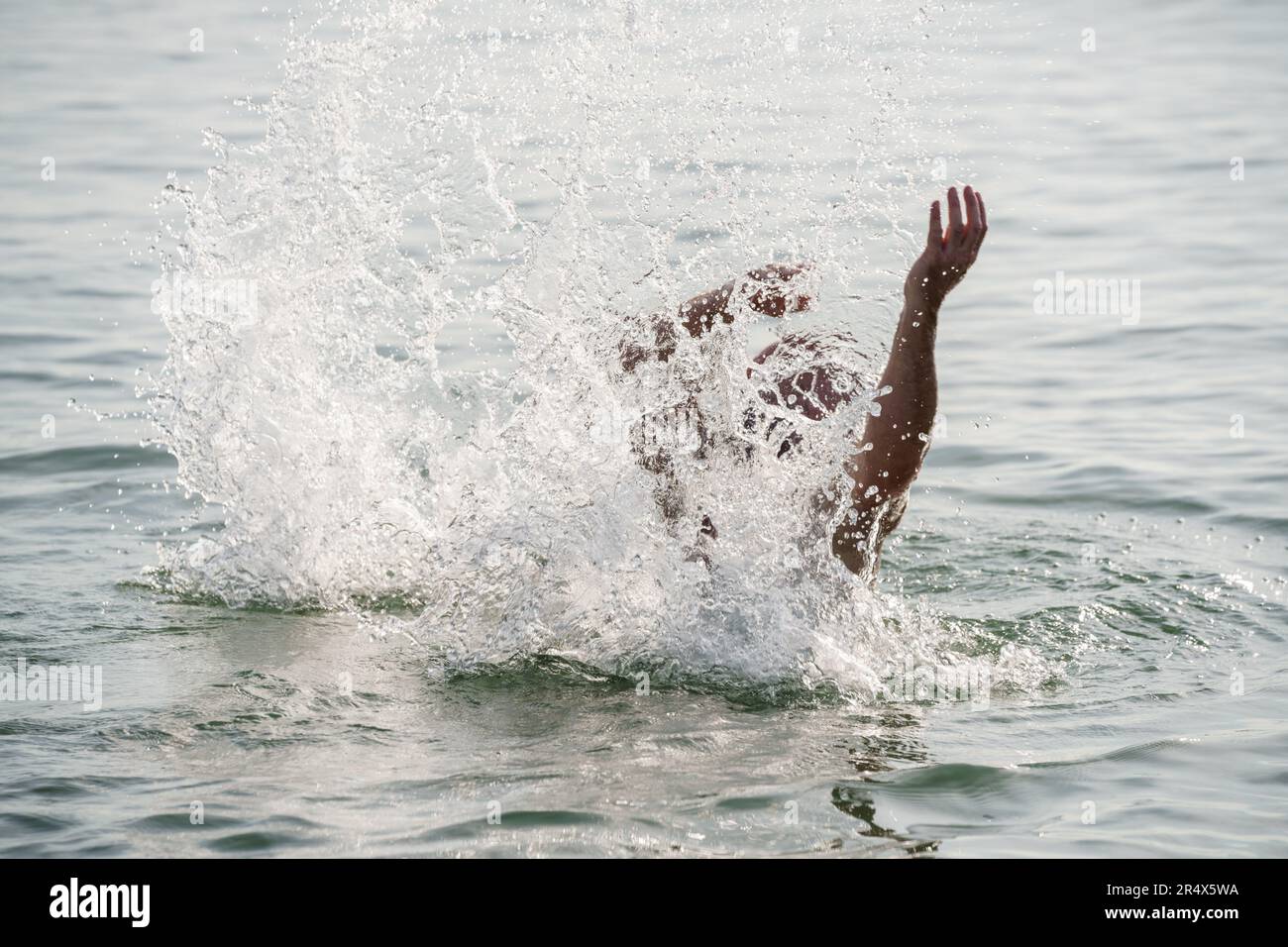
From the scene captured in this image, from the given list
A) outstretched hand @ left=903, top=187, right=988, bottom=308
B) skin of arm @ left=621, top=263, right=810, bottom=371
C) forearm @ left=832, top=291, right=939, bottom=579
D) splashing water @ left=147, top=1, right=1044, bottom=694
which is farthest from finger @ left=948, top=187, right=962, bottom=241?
skin of arm @ left=621, top=263, right=810, bottom=371

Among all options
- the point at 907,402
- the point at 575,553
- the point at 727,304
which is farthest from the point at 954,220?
the point at 575,553

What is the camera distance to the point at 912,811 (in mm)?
4285

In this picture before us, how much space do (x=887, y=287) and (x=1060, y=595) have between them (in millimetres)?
1465

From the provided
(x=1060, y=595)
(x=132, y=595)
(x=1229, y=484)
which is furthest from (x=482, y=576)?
(x=1229, y=484)

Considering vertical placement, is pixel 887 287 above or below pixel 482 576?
above

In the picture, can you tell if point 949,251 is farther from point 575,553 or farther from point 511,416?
point 511,416

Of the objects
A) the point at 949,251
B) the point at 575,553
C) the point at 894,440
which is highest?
the point at 949,251

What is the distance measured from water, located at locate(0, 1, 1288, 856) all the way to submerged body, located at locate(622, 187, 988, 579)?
0.12 m

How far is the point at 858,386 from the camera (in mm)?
5648

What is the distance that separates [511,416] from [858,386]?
5.12 ft

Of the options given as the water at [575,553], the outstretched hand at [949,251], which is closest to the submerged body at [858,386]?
the outstretched hand at [949,251]

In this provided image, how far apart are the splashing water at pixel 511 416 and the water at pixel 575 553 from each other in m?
0.02

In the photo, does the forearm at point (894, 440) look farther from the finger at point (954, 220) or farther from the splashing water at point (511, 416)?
the finger at point (954, 220)
